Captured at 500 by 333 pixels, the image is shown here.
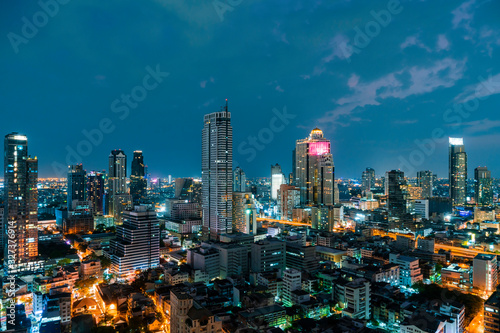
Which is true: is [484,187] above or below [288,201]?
above

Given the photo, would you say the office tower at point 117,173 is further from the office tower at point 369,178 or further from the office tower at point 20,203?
the office tower at point 369,178

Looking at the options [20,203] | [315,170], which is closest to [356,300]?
[20,203]

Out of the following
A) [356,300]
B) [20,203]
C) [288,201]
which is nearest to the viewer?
[356,300]

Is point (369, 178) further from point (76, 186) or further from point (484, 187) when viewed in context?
point (76, 186)

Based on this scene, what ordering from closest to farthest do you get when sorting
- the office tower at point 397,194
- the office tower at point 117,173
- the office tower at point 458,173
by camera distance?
the office tower at point 397,194 < the office tower at point 117,173 < the office tower at point 458,173

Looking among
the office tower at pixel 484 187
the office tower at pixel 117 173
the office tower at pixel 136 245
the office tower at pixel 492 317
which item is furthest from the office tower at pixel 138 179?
the office tower at pixel 484 187

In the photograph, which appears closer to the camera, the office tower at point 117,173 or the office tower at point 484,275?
the office tower at point 484,275

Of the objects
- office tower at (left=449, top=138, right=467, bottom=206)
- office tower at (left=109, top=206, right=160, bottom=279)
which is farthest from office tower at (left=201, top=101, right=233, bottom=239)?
office tower at (left=449, top=138, right=467, bottom=206)
